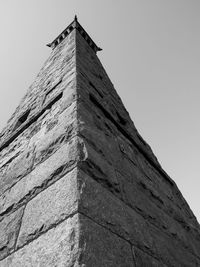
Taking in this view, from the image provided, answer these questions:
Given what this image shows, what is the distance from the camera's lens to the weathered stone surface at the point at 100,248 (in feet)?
3.54

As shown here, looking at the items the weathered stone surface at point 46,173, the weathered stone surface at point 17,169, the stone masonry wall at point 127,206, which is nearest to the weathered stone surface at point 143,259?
the stone masonry wall at point 127,206

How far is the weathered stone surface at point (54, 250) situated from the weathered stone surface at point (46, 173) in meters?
0.39

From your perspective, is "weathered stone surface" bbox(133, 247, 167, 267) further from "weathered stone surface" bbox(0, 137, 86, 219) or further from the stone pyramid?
"weathered stone surface" bbox(0, 137, 86, 219)

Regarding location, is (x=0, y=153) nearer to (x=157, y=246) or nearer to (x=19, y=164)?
(x=19, y=164)

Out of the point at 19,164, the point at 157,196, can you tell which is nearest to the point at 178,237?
the point at 157,196

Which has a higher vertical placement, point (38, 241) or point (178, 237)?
point (178, 237)

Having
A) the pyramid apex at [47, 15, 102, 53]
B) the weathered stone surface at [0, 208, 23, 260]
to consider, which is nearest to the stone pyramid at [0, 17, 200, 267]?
the weathered stone surface at [0, 208, 23, 260]

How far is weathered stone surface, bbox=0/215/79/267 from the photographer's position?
3.50 ft

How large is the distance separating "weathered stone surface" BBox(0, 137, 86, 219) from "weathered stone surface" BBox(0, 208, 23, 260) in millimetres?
94

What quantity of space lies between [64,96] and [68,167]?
48.2 inches

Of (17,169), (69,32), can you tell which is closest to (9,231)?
(17,169)

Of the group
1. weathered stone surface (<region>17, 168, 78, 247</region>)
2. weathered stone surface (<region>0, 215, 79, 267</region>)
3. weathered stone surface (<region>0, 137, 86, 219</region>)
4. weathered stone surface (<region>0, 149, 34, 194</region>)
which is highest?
weathered stone surface (<region>0, 149, 34, 194</region>)

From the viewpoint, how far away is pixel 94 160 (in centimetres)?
166

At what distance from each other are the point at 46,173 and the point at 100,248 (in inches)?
27.6
